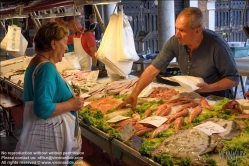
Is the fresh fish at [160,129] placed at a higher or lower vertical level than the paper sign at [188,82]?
lower

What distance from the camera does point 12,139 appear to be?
652cm

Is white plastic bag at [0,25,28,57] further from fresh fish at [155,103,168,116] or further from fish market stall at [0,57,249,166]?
fresh fish at [155,103,168,116]

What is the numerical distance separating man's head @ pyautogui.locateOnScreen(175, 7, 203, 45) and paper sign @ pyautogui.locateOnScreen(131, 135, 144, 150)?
1.56 meters

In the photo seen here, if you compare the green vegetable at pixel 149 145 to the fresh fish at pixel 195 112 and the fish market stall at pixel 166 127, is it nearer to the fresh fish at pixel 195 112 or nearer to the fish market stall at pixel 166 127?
the fish market stall at pixel 166 127

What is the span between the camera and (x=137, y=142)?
235 cm

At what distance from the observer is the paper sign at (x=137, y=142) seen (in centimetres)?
233

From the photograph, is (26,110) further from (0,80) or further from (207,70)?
(0,80)

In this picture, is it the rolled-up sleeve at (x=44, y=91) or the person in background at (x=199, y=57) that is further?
the person in background at (x=199, y=57)

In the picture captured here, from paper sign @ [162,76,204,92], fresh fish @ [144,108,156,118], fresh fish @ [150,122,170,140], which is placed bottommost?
fresh fish @ [150,122,170,140]

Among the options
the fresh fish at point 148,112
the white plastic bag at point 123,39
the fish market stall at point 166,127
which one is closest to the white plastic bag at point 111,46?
the white plastic bag at point 123,39

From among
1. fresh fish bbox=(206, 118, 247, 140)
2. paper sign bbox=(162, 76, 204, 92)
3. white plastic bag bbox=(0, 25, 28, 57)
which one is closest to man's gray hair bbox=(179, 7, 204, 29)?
paper sign bbox=(162, 76, 204, 92)

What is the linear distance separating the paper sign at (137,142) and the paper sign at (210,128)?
0.52 metres

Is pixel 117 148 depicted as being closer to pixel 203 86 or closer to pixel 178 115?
pixel 178 115

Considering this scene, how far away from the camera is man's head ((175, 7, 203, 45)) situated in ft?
11.2
